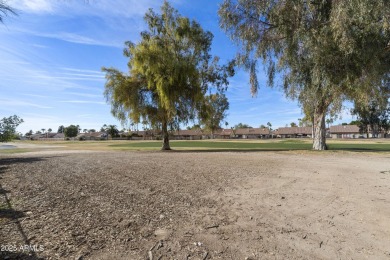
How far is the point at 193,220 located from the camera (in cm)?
506

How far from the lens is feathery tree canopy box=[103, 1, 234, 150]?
81.8 feet

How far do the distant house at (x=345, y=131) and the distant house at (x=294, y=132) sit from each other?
13.8 metres

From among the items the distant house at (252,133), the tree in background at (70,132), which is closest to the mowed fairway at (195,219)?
the distant house at (252,133)

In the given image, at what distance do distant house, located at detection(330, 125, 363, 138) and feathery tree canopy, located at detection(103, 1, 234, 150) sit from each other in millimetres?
123590

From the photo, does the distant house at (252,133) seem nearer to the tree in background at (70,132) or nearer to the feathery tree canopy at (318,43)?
the tree in background at (70,132)

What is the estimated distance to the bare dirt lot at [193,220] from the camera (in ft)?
12.7

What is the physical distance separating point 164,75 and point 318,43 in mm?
14007

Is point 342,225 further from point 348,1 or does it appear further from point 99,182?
point 348,1

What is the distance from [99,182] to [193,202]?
3777 mm

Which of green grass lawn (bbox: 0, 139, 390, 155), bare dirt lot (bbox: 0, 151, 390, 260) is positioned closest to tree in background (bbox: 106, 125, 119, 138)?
green grass lawn (bbox: 0, 139, 390, 155)

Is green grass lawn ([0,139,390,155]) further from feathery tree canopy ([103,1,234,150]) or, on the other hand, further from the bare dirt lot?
the bare dirt lot

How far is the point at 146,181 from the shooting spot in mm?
8734

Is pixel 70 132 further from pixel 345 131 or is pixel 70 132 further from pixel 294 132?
pixel 345 131

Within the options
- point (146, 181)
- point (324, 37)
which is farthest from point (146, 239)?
point (324, 37)
